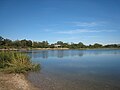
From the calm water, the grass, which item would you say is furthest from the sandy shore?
the grass

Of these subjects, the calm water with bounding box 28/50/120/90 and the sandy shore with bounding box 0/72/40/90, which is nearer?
the sandy shore with bounding box 0/72/40/90

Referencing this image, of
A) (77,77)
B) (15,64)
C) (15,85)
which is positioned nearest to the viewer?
(15,85)

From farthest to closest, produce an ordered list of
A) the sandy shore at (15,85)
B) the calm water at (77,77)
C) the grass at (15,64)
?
the grass at (15,64) → the calm water at (77,77) → the sandy shore at (15,85)

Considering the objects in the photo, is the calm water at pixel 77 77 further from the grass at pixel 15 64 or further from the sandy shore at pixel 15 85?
the grass at pixel 15 64

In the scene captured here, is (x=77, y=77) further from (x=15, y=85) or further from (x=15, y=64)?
(x=15, y=64)

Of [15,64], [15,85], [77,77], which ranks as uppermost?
[15,64]

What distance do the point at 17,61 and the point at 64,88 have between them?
27.4 feet

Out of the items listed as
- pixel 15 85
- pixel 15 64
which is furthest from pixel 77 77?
pixel 15 64

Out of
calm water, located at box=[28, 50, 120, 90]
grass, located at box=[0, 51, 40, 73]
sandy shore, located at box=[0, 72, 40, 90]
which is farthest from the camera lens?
grass, located at box=[0, 51, 40, 73]

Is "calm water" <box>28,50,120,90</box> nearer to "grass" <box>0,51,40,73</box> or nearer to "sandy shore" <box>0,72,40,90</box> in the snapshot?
"sandy shore" <box>0,72,40,90</box>

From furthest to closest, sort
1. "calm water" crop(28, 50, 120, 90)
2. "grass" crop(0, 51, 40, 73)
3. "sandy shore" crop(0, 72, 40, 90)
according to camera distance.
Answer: "grass" crop(0, 51, 40, 73) → "calm water" crop(28, 50, 120, 90) → "sandy shore" crop(0, 72, 40, 90)

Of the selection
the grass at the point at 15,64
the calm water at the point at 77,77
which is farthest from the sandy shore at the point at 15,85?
the grass at the point at 15,64

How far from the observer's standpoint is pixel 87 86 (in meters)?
11.2

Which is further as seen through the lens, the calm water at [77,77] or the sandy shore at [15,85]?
the calm water at [77,77]
